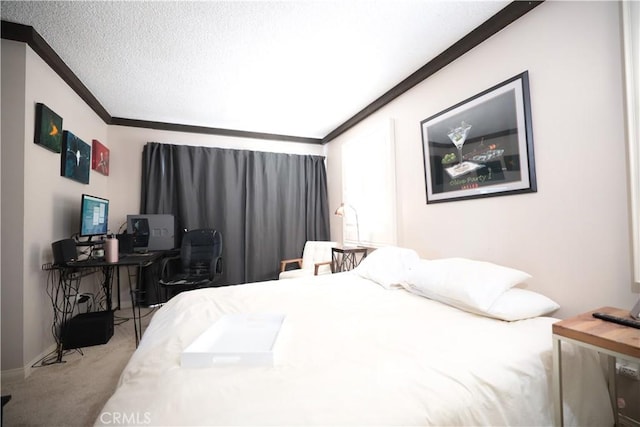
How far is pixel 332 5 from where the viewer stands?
5.73ft

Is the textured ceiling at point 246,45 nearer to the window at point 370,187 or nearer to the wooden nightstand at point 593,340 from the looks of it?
the window at point 370,187

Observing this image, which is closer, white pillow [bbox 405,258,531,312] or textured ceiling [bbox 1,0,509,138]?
white pillow [bbox 405,258,531,312]

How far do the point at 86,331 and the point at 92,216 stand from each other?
1130 mm

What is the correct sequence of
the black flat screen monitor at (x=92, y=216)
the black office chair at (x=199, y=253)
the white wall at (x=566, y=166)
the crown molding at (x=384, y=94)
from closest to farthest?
the white wall at (x=566, y=166), the crown molding at (x=384, y=94), the black flat screen monitor at (x=92, y=216), the black office chair at (x=199, y=253)

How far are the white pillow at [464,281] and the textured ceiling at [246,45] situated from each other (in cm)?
177

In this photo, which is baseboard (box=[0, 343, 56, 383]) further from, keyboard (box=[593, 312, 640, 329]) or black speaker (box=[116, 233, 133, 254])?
keyboard (box=[593, 312, 640, 329])

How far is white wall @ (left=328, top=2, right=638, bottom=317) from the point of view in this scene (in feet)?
4.39

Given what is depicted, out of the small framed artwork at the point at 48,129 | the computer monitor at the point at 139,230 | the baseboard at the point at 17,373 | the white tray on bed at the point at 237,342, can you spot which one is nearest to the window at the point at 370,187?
the white tray on bed at the point at 237,342

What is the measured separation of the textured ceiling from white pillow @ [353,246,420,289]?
1.75 metres

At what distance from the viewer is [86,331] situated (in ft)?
8.02

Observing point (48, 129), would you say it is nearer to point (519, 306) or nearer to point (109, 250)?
point (109, 250)

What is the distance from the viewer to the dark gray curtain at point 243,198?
375 centimetres

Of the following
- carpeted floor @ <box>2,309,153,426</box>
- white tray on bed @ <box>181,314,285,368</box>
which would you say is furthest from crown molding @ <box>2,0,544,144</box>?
carpeted floor @ <box>2,309,153,426</box>

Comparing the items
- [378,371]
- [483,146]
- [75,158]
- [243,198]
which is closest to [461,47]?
[483,146]
